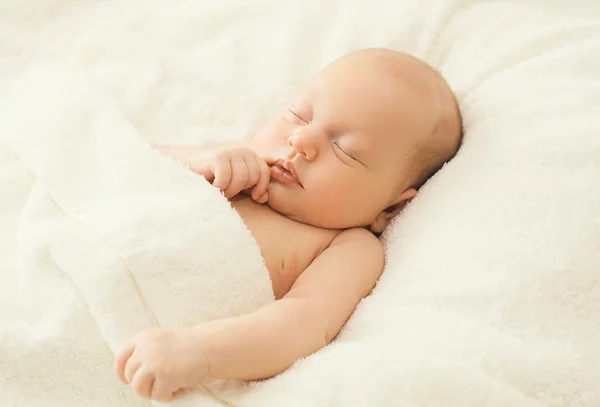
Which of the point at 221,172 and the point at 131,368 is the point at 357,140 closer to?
the point at 221,172

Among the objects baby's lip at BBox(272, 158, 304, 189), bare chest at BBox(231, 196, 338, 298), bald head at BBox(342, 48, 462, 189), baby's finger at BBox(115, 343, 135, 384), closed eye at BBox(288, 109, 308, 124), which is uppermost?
bald head at BBox(342, 48, 462, 189)

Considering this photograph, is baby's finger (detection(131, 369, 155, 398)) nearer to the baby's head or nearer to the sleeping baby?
the sleeping baby

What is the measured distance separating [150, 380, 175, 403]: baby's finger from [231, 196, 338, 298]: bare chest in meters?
0.30

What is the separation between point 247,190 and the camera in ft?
3.57

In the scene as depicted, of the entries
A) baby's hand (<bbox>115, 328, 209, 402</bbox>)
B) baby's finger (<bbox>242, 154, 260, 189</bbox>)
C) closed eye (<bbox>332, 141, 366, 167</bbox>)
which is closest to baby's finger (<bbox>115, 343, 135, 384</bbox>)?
baby's hand (<bbox>115, 328, 209, 402</bbox>)

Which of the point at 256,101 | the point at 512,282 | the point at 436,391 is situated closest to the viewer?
the point at 436,391

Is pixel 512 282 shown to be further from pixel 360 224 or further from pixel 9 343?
pixel 9 343

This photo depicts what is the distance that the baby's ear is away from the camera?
1143 mm

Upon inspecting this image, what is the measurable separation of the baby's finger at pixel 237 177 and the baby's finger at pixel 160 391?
35 cm

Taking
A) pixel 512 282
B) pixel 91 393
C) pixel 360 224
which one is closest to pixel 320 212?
pixel 360 224

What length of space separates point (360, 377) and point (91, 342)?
35cm

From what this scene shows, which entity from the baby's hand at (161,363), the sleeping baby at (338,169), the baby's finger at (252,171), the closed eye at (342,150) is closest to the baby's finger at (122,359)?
the baby's hand at (161,363)

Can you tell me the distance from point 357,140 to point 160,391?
1.67 feet

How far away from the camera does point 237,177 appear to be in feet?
3.35
